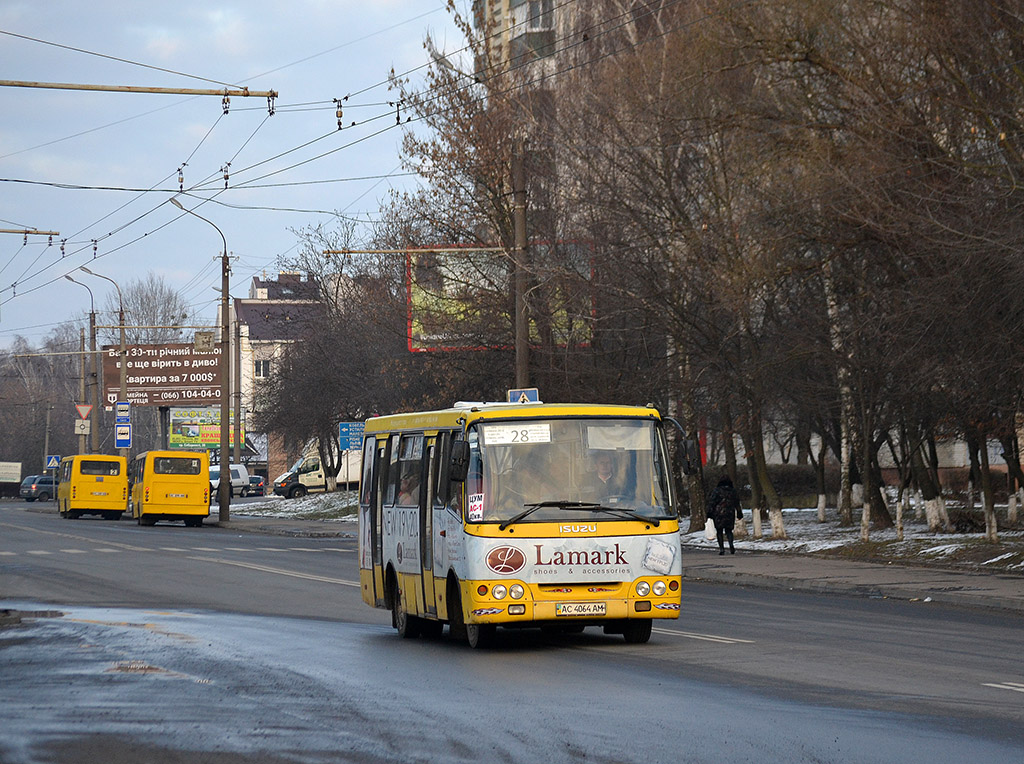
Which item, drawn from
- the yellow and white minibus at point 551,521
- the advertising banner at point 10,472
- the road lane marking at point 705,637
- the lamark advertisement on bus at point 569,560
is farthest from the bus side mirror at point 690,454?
the advertising banner at point 10,472

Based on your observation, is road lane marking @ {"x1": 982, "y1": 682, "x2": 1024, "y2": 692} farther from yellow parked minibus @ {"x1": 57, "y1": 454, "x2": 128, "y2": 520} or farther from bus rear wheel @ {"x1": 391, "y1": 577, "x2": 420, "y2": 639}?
yellow parked minibus @ {"x1": 57, "y1": 454, "x2": 128, "y2": 520}

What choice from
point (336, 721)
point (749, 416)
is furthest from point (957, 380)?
point (336, 721)

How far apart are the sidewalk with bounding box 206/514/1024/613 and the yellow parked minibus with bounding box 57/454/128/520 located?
35.8m

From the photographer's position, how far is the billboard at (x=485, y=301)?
107 ft

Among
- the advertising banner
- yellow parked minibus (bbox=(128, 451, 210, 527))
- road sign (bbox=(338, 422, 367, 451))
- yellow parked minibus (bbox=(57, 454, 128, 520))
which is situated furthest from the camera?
the advertising banner

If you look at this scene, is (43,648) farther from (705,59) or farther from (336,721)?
(705,59)

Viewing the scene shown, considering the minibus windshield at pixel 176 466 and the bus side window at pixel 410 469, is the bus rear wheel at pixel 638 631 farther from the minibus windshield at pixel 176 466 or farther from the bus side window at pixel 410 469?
the minibus windshield at pixel 176 466

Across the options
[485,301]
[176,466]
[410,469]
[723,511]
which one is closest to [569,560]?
[410,469]

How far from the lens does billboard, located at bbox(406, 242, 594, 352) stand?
32688mm

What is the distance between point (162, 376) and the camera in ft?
220

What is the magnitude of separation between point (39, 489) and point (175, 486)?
42.6 metres

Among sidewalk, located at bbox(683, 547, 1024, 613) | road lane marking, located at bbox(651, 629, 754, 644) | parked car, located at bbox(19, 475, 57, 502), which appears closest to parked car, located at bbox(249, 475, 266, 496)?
parked car, located at bbox(19, 475, 57, 502)

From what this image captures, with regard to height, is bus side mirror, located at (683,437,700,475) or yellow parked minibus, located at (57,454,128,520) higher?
yellow parked minibus, located at (57,454,128,520)

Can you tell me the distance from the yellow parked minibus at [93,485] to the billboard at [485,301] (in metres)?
27.4
